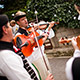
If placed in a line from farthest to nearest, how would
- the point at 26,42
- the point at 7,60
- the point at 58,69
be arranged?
the point at 58,69 → the point at 26,42 → the point at 7,60

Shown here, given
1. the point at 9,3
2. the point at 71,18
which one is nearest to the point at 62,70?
the point at 71,18

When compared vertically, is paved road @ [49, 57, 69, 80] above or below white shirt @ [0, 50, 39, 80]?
below

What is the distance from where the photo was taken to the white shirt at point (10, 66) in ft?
3.61

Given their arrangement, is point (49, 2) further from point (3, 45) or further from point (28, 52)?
point (3, 45)

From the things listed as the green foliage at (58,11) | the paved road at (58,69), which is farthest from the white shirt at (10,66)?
the green foliage at (58,11)

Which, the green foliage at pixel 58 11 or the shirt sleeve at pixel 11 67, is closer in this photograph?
the shirt sleeve at pixel 11 67

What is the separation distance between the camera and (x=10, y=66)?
1106 mm

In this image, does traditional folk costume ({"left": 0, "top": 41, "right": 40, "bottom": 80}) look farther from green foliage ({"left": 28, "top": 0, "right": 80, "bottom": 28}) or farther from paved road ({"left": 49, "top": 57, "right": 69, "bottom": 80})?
green foliage ({"left": 28, "top": 0, "right": 80, "bottom": 28})

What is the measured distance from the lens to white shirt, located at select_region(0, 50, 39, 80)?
1.10 metres

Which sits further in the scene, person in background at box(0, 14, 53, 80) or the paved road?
the paved road

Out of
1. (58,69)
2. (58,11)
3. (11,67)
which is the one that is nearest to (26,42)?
(11,67)

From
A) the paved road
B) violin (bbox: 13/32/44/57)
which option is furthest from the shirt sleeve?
the paved road

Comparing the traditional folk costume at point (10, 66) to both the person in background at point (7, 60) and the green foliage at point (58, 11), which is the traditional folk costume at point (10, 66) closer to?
the person in background at point (7, 60)

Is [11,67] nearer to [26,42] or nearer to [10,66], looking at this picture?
[10,66]
